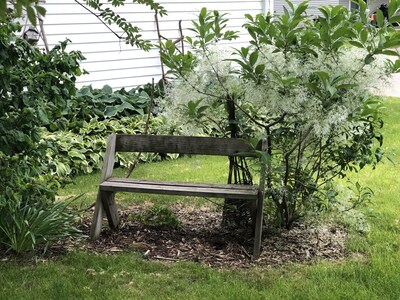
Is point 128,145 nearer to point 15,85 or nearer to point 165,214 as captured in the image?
point 165,214

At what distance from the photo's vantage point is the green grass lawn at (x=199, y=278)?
3389 millimetres

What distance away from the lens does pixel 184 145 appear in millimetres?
4520

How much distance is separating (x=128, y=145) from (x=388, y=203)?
2669 mm

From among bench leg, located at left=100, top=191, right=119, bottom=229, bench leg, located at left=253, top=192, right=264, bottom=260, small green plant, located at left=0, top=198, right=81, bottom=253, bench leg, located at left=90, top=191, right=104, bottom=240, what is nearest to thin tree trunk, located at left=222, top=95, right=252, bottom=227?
bench leg, located at left=253, top=192, right=264, bottom=260

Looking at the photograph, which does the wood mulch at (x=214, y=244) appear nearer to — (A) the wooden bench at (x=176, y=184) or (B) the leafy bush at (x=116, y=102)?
(A) the wooden bench at (x=176, y=184)

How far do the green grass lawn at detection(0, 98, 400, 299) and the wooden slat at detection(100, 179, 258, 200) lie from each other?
0.53 metres

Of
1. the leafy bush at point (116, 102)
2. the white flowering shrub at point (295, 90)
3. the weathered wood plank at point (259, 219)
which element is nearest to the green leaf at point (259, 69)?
the white flowering shrub at point (295, 90)

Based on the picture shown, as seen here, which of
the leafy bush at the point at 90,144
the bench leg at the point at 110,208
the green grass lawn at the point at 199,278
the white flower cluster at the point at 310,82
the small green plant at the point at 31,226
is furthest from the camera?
the leafy bush at the point at 90,144

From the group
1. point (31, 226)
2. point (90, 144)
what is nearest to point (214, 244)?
point (31, 226)

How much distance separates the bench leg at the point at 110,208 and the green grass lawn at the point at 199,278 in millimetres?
512

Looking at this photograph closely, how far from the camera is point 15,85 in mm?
3564

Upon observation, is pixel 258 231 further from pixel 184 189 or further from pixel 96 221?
pixel 96 221

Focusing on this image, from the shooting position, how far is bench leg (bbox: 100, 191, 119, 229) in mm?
4410

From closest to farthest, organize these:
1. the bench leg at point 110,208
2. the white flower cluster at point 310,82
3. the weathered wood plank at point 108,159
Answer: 1. the white flower cluster at point 310,82
2. the bench leg at point 110,208
3. the weathered wood plank at point 108,159
